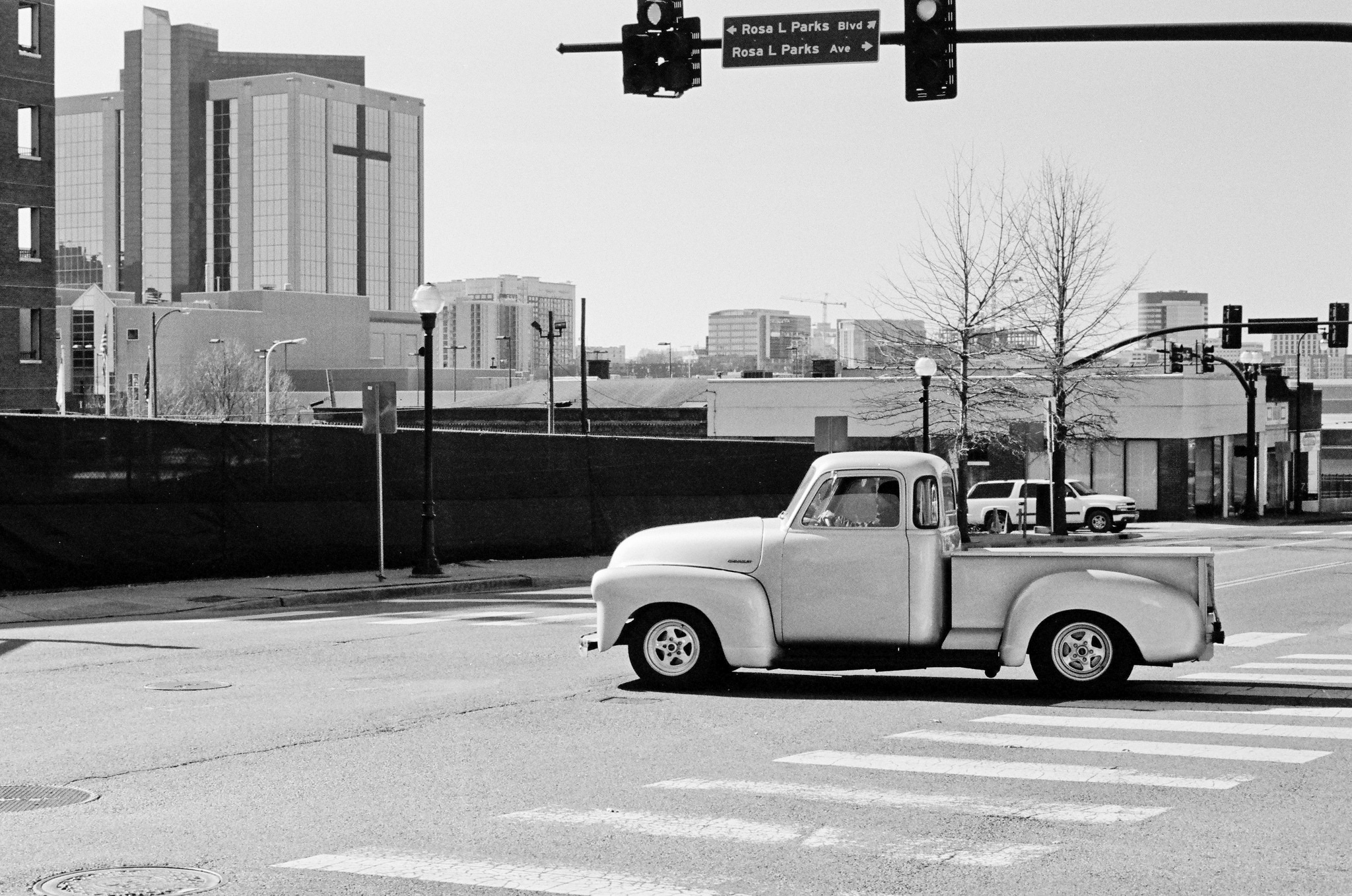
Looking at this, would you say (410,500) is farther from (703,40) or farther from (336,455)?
(703,40)

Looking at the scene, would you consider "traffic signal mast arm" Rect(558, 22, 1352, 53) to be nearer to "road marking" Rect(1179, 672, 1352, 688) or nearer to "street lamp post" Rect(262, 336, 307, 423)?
"road marking" Rect(1179, 672, 1352, 688)

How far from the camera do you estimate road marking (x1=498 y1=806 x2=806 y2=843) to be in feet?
24.7

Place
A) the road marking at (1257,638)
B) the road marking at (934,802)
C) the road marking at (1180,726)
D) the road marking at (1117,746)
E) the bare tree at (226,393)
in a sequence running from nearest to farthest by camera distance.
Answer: the road marking at (934,802), the road marking at (1117,746), the road marking at (1180,726), the road marking at (1257,638), the bare tree at (226,393)

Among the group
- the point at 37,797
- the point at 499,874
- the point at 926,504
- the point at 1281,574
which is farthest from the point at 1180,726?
the point at 1281,574

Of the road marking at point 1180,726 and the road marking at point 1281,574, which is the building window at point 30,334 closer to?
the road marking at point 1281,574

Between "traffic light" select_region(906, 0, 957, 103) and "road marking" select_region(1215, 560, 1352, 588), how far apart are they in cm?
1442

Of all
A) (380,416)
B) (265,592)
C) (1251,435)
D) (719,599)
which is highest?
(380,416)

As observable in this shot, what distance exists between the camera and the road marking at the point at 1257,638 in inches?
699

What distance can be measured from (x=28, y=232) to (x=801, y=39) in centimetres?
5200

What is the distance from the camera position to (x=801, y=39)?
15289 millimetres

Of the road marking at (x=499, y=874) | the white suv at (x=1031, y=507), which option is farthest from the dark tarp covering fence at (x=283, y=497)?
the white suv at (x=1031, y=507)

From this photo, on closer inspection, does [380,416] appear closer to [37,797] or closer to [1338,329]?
[37,797]

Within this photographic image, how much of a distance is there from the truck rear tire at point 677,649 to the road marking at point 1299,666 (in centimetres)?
556

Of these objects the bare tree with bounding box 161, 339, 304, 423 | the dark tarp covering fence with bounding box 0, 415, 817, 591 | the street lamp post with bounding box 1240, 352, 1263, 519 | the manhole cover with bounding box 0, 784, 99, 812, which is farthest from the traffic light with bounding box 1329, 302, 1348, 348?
the bare tree with bounding box 161, 339, 304, 423
